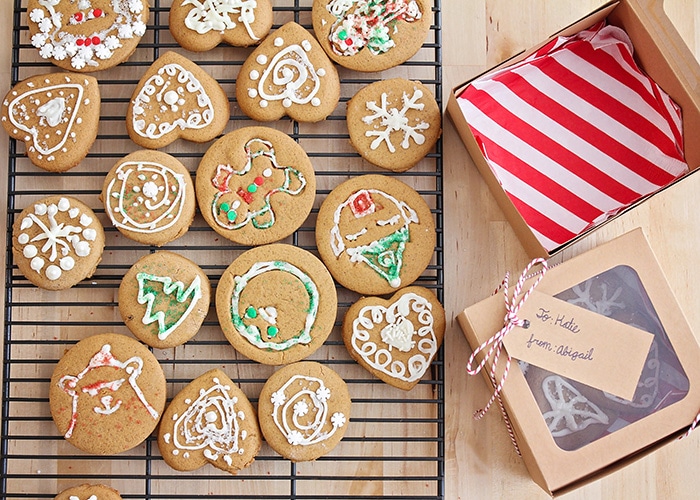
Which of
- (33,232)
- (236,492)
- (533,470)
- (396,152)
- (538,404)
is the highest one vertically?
(396,152)

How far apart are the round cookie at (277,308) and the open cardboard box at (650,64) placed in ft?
1.42

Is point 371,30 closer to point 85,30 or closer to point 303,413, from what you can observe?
point 85,30

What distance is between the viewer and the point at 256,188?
151cm

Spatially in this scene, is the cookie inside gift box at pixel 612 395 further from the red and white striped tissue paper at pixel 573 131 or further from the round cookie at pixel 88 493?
the round cookie at pixel 88 493

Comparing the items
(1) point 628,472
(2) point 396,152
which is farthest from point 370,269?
Answer: (1) point 628,472

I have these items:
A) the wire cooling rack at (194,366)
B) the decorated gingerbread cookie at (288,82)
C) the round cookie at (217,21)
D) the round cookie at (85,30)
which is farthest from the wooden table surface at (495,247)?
the round cookie at (217,21)

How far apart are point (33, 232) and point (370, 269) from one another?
2.42 ft

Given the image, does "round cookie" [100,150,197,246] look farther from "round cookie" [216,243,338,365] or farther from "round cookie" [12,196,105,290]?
"round cookie" [216,243,338,365]

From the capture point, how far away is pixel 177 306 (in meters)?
1.48

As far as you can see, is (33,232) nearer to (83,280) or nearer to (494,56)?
(83,280)

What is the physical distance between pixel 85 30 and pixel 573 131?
3.67ft

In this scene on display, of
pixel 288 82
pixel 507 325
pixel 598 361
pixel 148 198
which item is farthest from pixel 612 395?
pixel 148 198

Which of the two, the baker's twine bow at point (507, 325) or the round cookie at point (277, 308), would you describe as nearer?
the baker's twine bow at point (507, 325)

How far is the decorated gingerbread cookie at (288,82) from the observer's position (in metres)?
1.52
